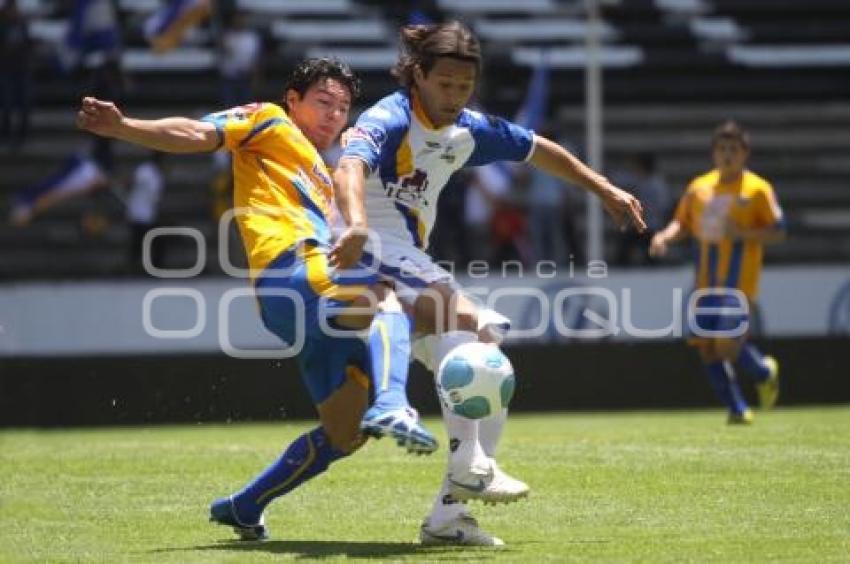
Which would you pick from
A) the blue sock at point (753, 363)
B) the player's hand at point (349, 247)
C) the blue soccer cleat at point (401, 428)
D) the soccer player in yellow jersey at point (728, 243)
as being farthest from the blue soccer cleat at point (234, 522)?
the blue sock at point (753, 363)

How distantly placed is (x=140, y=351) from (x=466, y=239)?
16.9 feet

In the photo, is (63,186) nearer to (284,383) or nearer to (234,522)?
(284,383)

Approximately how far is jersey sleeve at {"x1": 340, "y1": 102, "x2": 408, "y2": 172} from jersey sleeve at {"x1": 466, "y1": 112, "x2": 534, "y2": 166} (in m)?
0.43

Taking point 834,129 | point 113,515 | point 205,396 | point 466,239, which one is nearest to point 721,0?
point 834,129

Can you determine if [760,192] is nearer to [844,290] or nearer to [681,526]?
[844,290]

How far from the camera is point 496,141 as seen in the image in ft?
28.1

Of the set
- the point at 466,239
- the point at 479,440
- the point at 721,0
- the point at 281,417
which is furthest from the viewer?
the point at 721,0

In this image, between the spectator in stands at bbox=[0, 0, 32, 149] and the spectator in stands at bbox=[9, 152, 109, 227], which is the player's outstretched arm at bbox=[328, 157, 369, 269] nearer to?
the spectator in stands at bbox=[9, 152, 109, 227]

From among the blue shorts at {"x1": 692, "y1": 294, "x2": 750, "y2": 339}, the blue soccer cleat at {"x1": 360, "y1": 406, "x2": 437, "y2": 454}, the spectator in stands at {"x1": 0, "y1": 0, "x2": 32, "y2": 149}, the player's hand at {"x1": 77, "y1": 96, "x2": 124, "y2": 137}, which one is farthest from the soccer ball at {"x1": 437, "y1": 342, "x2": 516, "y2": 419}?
the spectator in stands at {"x1": 0, "y1": 0, "x2": 32, "y2": 149}

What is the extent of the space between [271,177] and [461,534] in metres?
1.77

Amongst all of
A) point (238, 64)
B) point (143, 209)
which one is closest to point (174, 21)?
point (238, 64)

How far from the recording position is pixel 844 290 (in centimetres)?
2006

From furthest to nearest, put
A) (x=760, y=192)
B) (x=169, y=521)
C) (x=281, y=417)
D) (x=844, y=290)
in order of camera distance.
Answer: (x=844, y=290) < (x=281, y=417) < (x=760, y=192) < (x=169, y=521)

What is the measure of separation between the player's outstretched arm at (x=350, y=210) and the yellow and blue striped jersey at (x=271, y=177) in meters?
0.50
